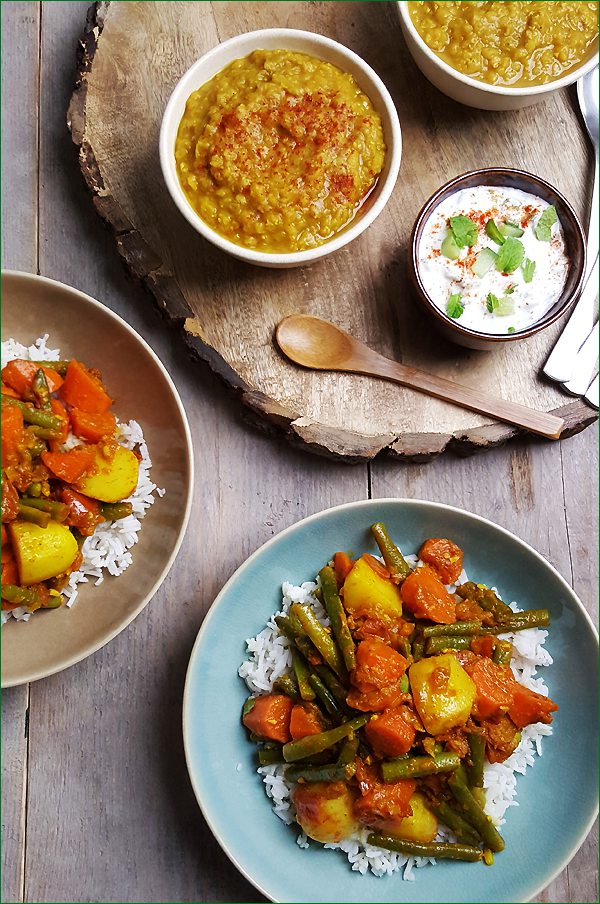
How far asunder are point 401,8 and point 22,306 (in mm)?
1665

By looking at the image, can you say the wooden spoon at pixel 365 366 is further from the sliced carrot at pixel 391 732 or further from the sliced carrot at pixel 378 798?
the sliced carrot at pixel 378 798

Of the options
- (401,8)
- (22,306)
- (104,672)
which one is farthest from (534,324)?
(104,672)

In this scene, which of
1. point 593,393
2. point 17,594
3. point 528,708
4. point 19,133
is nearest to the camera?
point 17,594

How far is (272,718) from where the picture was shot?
270 centimetres

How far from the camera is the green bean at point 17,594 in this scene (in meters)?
2.61

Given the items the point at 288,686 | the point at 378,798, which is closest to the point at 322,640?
the point at 288,686

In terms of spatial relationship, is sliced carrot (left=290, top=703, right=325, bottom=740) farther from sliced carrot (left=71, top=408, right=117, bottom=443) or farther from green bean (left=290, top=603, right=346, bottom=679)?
sliced carrot (left=71, top=408, right=117, bottom=443)

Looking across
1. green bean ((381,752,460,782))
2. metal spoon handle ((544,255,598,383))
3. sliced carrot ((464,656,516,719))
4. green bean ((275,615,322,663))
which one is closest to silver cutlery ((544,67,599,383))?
metal spoon handle ((544,255,598,383))

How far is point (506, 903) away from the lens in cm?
269

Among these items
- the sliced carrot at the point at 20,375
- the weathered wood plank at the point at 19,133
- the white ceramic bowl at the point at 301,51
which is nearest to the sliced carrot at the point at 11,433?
the sliced carrot at the point at 20,375

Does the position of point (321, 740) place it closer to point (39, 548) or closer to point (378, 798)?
point (378, 798)

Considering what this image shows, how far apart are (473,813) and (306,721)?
0.63 m

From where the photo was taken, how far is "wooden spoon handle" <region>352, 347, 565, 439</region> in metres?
2.90

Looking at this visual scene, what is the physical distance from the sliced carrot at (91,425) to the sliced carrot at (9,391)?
0.62 feet
